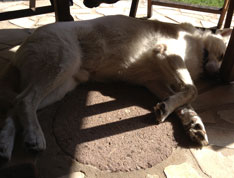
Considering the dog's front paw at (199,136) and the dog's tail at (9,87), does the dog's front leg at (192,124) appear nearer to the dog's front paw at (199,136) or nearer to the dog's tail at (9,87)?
the dog's front paw at (199,136)

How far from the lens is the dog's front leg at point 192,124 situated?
2254 mm

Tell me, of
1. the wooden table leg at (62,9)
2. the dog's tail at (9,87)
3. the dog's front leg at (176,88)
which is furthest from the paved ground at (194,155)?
the wooden table leg at (62,9)

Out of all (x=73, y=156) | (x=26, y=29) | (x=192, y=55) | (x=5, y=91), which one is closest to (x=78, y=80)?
(x=5, y=91)

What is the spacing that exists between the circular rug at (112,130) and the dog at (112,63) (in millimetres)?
163

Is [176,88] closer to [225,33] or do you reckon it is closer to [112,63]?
[112,63]

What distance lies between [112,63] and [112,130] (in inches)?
38.6

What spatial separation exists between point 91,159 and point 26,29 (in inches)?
131

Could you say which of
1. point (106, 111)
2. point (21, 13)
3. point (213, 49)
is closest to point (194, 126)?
point (106, 111)

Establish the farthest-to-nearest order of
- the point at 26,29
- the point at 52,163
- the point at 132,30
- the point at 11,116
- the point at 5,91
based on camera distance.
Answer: the point at 26,29 → the point at 132,30 → the point at 5,91 → the point at 11,116 → the point at 52,163

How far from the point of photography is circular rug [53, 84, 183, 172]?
80.7 inches

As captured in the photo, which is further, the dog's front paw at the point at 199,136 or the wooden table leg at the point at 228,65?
the wooden table leg at the point at 228,65

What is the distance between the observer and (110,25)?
3086 millimetres

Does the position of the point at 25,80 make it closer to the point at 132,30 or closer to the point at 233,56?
the point at 132,30

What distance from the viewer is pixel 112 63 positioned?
304cm
